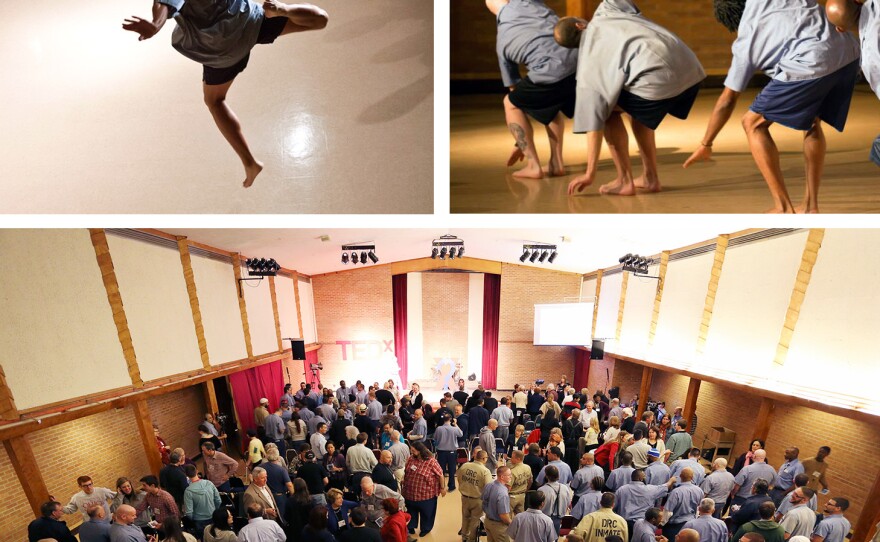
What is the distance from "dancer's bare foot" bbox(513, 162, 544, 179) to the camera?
3422 millimetres

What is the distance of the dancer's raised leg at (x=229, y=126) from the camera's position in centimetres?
342

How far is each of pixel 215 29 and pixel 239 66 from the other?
252 mm

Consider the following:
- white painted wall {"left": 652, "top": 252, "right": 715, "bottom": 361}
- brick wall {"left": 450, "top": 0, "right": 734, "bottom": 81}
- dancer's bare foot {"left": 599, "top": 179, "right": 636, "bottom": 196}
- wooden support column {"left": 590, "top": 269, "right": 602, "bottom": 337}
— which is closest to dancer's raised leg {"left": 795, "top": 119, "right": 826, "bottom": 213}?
brick wall {"left": 450, "top": 0, "right": 734, "bottom": 81}

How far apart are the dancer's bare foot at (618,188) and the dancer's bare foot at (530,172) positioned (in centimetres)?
41

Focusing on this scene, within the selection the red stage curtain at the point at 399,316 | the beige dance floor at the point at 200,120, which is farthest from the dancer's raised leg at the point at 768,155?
the red stage curtain at the point at 399,316

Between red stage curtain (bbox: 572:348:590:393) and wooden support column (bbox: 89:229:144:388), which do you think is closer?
wooden support column (bbox: 89:229:144:388)

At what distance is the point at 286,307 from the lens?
11492mm

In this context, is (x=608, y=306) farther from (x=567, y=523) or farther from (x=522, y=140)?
(x=522, y=140)

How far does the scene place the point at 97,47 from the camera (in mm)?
3451

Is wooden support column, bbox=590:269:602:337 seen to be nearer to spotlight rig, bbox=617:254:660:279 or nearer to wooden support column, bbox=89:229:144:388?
spotlight rig, bbox=617:254:660:279

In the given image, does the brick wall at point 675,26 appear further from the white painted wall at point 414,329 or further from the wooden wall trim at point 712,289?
the white painted wall at point 414,329

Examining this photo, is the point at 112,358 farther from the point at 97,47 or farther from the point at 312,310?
the point at 312,310

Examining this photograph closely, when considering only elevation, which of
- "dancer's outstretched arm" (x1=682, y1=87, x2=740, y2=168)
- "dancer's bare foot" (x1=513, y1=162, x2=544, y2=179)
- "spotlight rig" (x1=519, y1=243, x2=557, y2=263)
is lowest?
"spotlight rig" (x1=519, y1=243, x2=557, y2=263)

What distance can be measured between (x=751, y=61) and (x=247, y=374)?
29.1 feet
